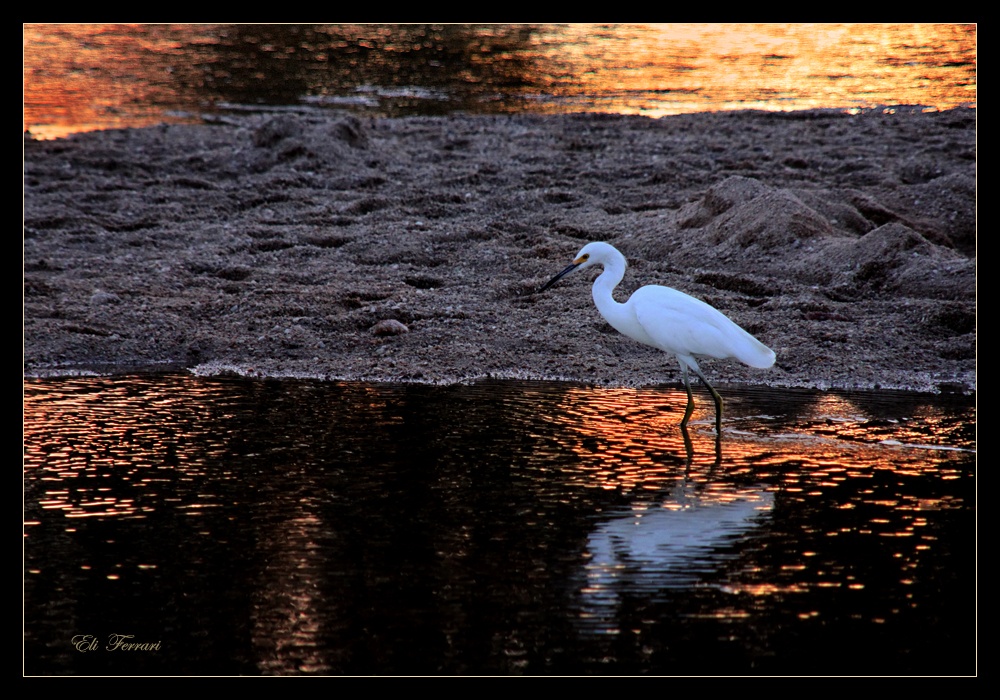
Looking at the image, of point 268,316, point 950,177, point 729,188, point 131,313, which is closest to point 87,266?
point 131,313

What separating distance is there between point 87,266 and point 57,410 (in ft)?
9.50

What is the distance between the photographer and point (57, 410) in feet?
19.4

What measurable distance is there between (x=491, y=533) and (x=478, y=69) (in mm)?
13005

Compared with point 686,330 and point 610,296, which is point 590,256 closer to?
point 610,296

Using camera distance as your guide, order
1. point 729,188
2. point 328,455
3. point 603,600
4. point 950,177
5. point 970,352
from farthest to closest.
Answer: point 950,177 → point 729,188 → point 970,352 → point 328,455 → point 603,600

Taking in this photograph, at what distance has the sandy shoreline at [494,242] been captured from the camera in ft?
23.4

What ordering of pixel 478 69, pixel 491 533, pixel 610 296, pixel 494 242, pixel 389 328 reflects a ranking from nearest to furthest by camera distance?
pixel 491 533
pixel 610 296
pixel 389 328
pixel 494 242
pixel 478 69

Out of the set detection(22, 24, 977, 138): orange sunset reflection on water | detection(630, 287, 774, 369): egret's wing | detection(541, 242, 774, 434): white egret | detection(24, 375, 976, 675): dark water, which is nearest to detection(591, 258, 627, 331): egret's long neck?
detection(541, 242, 774, 434): white egret

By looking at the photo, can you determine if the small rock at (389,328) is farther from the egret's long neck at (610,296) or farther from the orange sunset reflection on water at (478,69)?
the orange sunset reflection on water at (478,69)

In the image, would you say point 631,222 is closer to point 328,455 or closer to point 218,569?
point 328,455

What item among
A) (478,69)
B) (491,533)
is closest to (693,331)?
(491,533)

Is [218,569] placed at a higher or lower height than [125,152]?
lower

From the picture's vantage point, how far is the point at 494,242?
29.6 feet

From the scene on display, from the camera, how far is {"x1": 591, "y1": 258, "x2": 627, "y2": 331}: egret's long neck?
6.56m
